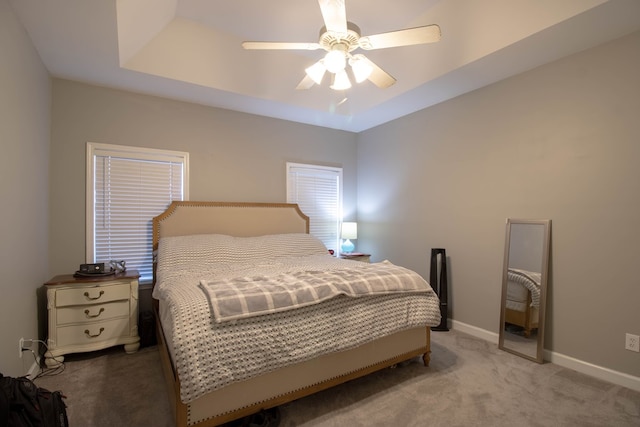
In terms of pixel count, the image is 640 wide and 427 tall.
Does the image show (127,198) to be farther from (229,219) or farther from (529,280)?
(529,280)

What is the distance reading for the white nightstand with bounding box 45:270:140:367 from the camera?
242cm

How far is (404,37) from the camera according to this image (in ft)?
6.21

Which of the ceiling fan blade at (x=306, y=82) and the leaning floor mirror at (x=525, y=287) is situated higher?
the ceiling fan blade at (x=306, y=82)

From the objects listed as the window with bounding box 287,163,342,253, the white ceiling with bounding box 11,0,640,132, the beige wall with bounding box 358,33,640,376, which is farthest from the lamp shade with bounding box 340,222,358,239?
the white ceiling with bounding box 11,0,640,132

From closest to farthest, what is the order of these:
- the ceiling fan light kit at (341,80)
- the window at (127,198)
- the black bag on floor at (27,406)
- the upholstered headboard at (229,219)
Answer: the black bag on floor at (27,406) → the ceiling fan light kit at (341,80) → the window at (127,198) → the upholstered headboard at (229,219)

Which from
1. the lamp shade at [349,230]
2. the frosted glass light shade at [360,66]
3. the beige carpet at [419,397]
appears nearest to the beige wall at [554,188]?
the beige carpet at [419,397]

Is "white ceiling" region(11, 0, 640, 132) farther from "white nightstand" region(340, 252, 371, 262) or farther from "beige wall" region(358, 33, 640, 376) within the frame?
"white nightstand" region(340, 252, 371, 262)

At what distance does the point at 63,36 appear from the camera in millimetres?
2230

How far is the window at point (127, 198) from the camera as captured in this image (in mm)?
3018

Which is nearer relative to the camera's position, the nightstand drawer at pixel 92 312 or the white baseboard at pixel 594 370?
the white baseboard at pixel 594 370

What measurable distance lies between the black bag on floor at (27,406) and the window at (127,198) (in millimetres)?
1774

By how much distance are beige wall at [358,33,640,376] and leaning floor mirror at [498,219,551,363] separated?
76 mm

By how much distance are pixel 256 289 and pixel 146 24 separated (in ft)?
7.72

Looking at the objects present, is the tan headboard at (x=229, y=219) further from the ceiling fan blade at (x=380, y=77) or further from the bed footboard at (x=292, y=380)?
the ceiling fan blade at (x=380, y=77)
